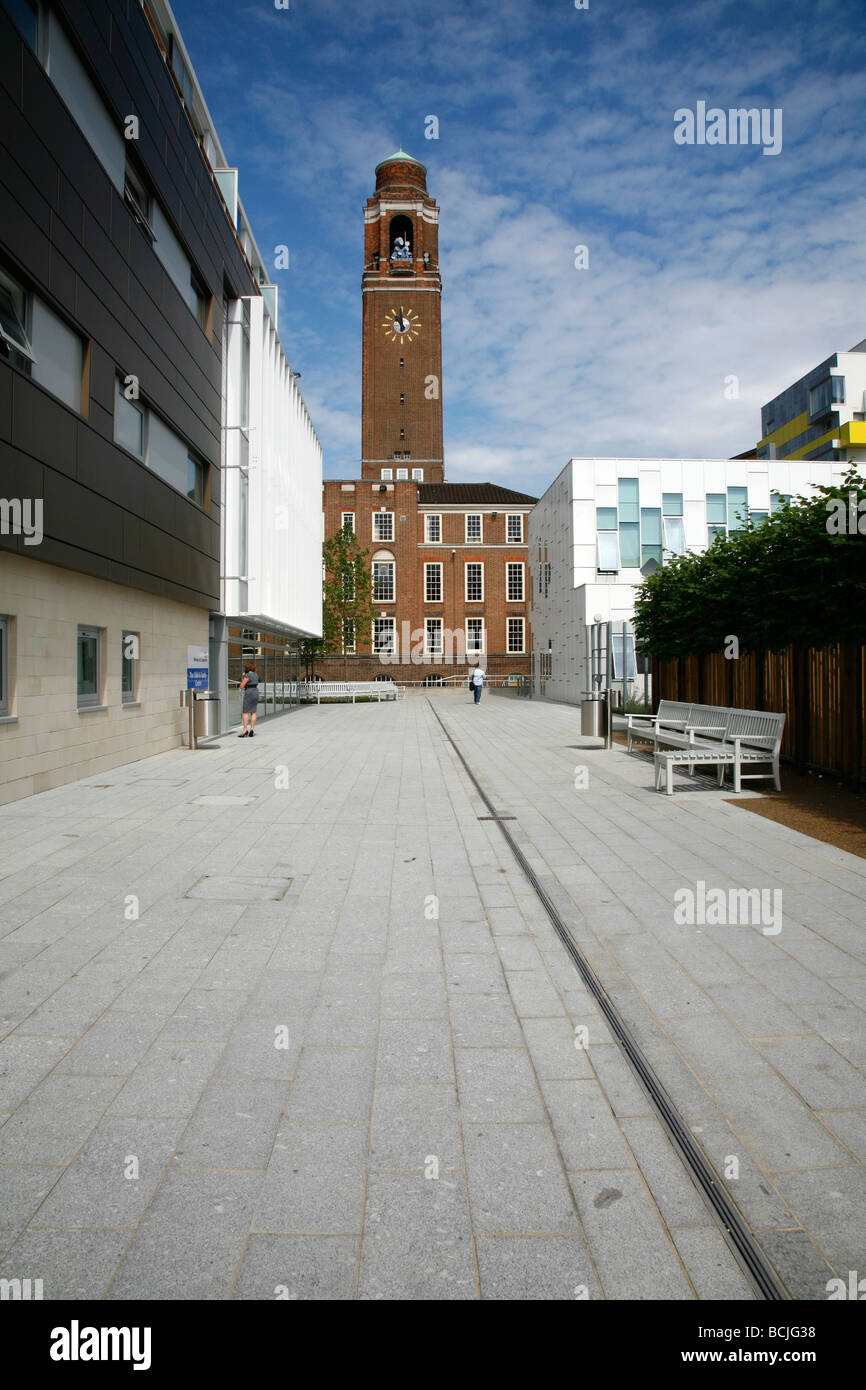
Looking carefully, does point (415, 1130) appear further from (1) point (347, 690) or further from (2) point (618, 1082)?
(1) point (347, 690)

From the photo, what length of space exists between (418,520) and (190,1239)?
6947cm

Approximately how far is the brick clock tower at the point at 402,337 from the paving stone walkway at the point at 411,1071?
74.1 m

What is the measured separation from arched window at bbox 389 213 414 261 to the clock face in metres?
5.12

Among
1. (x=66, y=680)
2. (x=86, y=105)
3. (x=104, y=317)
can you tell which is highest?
(x=86, y=105)

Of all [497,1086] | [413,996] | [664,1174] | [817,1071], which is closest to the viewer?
[664,1174]

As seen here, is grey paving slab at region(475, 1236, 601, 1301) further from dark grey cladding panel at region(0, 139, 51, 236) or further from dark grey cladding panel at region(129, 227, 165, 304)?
dark grey cladding panel at region(129, 227, 165, 304)

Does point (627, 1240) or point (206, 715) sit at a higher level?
point (206, 715)

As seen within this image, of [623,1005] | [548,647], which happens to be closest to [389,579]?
[548,647]

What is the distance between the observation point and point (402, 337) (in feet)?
255

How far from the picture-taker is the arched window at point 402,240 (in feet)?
257

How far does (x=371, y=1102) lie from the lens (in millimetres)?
3289

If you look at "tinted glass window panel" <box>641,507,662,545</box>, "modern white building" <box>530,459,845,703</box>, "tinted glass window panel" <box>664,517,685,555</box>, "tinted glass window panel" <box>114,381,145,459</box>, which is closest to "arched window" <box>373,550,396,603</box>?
"modern white building" <box>530,459,845,703</box>

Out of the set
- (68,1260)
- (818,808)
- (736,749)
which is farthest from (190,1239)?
(736,749)
